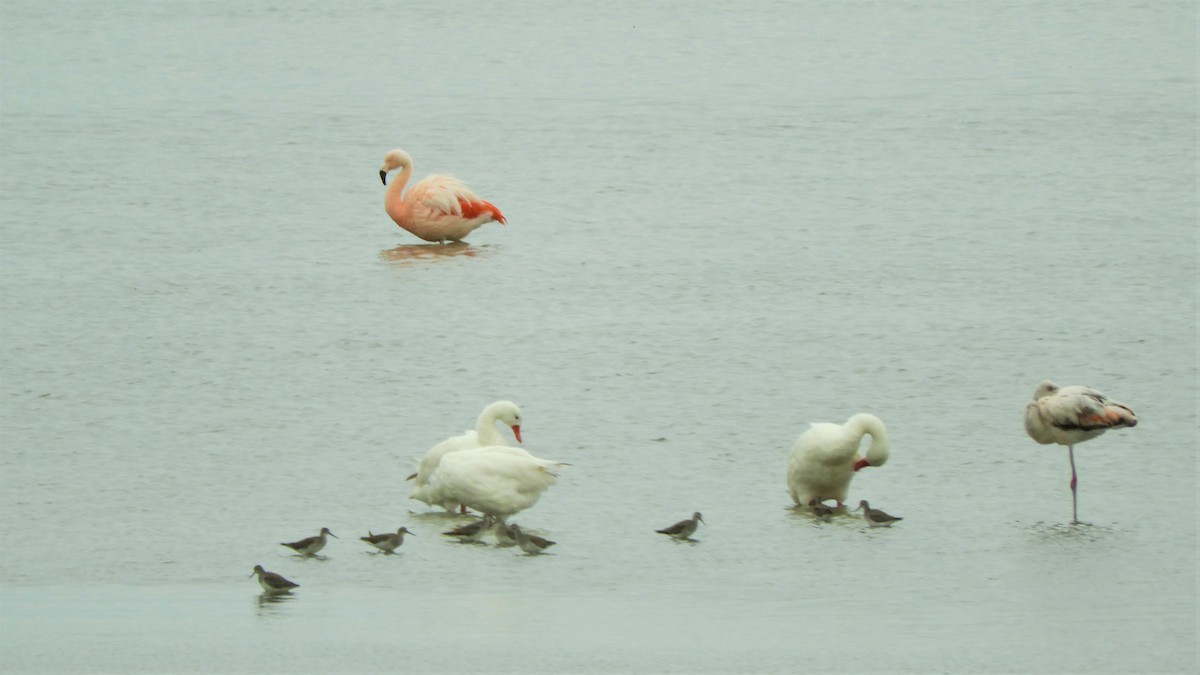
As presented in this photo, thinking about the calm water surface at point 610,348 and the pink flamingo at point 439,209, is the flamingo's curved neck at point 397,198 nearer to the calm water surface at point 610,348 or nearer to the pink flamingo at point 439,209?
the pink flamingo at point 439,209

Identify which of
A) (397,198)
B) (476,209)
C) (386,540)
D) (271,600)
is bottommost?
(271,600)

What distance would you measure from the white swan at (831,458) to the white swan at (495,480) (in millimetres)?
981

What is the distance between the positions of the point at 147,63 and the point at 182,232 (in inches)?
300

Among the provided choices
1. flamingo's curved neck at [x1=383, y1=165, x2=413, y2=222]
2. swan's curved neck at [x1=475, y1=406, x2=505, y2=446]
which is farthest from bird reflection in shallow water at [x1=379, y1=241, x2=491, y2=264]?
swan's curved neck at [x1=475, y1=406, x2=505, y2=446]

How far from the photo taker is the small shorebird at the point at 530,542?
732cm

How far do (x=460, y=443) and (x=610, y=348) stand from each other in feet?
7.60

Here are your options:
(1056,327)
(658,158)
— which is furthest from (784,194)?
(1056,327)

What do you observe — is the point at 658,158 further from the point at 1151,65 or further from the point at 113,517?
the point at 113,517

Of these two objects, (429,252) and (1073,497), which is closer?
(1073,497)

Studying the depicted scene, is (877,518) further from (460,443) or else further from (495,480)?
(460,443)

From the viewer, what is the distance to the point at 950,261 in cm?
1227

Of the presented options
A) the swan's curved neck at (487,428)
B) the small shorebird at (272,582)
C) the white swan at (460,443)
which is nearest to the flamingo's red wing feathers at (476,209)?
the white swan at (460,443)

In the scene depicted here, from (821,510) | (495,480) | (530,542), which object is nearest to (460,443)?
(495,480)

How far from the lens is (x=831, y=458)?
7.95 metres
